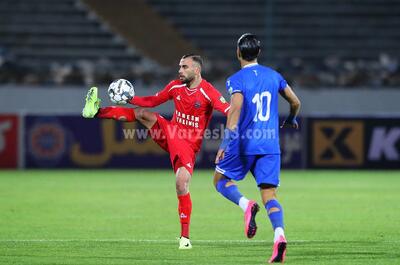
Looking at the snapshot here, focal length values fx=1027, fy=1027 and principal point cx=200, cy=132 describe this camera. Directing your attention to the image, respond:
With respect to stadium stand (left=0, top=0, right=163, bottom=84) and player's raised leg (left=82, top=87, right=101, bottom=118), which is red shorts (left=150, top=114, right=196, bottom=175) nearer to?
Answer: player's raised leg (left=82, top=87, right=101, bottom=118)

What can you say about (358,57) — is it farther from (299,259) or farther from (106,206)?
(299,259)

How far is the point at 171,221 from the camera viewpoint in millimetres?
13344

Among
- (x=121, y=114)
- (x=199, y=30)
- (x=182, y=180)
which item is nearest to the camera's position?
(x=182, y=180)

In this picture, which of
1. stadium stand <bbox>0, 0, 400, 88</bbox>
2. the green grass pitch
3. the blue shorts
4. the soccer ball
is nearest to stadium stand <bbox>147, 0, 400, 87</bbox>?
stadium stand <bbox>0, 0, 400, 88</bbox>

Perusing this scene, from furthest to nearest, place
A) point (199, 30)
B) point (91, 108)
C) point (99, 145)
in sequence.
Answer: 1. point (199, 30)
2. point (99, 145)
3. point (91, 108)

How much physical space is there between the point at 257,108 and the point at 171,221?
438 centimetres

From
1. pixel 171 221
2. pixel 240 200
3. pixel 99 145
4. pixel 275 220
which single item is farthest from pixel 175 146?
pixel 99 145

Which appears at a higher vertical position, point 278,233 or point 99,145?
point 278,233

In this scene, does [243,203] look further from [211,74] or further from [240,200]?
[211,74]

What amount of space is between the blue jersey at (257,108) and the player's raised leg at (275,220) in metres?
0.36

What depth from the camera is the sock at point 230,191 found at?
9.66 metres

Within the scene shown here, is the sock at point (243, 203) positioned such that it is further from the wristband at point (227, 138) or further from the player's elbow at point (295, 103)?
the player's elbow at point (295, 103)

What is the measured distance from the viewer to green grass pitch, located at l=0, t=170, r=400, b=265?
9578 millimetres

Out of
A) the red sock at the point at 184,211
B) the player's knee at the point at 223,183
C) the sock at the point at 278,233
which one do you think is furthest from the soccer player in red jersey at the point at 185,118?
the sock at the point at 278,233
